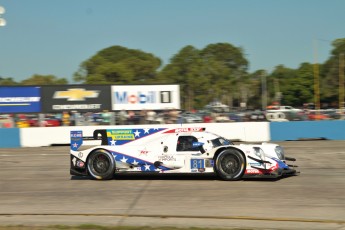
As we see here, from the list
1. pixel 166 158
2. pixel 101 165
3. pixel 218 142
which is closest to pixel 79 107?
pixel 101 165

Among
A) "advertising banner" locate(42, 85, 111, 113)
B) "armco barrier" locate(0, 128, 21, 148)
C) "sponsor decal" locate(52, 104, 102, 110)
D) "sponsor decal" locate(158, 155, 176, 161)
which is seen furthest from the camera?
"sponsor decal" locate(52, 104, 102, 110)

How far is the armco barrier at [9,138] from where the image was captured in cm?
2436

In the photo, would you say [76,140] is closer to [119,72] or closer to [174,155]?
[174,155]

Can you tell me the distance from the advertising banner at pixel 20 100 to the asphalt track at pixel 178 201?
1447cm

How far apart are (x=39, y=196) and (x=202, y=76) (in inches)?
2398

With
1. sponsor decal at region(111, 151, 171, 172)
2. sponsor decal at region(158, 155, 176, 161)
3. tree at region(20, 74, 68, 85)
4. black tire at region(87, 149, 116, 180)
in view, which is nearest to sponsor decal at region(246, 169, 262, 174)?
sponsor decal at region(158, 155, 176, 161)

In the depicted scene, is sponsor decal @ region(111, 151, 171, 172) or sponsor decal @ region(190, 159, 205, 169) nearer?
sponsor decal @ region(190, 159, 205, 169)

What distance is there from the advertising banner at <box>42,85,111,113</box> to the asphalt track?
14.6 m

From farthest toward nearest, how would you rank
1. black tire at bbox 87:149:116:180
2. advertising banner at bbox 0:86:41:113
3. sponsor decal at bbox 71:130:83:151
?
advertising banner at bbox 0:86:41:113
sponsor decal at bbox 71:130:83:151
black tire at bbox 87:149:116:180

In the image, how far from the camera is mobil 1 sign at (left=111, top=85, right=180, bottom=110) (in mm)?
28156

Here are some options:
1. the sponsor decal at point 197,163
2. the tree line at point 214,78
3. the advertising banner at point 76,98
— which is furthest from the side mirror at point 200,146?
the tree line at point 214,78

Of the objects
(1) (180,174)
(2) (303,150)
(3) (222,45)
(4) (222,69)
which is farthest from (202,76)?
(1) (180,174)

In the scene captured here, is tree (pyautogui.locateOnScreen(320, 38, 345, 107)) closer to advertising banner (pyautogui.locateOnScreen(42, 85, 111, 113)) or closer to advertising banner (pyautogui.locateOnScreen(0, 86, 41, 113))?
advertising banner (pyautogui.locateOnScreen(42, 85, 111, 113))

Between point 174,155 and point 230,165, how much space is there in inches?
51.0
